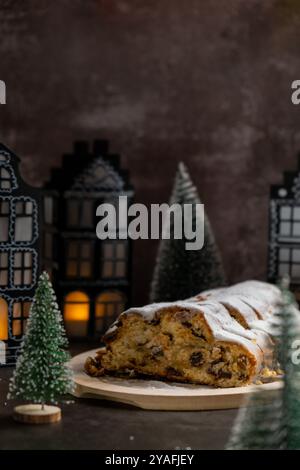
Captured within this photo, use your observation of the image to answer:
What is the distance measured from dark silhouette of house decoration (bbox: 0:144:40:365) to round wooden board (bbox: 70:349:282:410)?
3.33 ft

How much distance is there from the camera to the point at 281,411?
19.7 ft

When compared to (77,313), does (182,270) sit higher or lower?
higher

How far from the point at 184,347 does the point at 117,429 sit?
4.12 ft

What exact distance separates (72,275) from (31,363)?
303 cm

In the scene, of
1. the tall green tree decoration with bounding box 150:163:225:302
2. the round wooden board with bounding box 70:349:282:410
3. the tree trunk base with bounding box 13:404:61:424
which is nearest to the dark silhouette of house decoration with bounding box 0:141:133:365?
the tall green tree decoration with bounding box 150:163:225:302

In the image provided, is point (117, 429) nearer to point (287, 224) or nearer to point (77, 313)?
point (77, 313)

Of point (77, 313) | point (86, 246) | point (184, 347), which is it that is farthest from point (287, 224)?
point (184, 347)

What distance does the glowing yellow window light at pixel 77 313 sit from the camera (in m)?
9.79

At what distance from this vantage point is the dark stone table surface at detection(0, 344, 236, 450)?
6156mm

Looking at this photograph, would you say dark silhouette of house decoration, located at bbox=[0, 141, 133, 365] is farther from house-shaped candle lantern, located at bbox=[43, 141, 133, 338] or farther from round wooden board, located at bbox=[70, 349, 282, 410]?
round wooden board, located at bbox=[70, 349, 282, 410]

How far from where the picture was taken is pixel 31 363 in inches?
267
